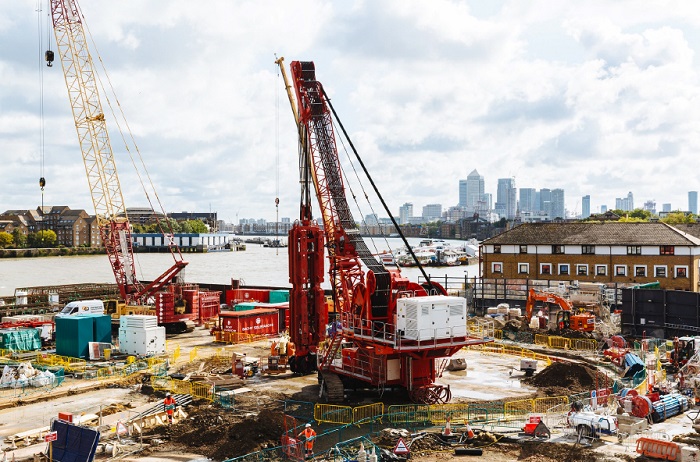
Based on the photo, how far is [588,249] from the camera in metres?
59.8

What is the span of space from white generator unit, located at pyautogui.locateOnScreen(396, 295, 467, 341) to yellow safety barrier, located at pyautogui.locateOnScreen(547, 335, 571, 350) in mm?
16621

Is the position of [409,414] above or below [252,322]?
below

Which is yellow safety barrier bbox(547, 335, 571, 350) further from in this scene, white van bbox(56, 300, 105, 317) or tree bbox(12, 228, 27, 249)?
tree bbox(12, 228, 27, 249)

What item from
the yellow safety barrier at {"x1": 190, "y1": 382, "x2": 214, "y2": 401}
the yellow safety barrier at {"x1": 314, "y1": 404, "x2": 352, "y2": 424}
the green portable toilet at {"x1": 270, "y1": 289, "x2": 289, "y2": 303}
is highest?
the green portable toilet at {"x1": 270, "y1": 289, "x2": 289, "y2": 303}

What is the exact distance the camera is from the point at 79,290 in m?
63.8

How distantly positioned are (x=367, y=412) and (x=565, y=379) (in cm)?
977

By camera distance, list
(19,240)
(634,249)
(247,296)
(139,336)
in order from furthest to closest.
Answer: (19,240) → (247,296) → (634,249) → (139,336)

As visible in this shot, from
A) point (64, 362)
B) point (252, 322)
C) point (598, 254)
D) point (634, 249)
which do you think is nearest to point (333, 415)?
point (64, 362)

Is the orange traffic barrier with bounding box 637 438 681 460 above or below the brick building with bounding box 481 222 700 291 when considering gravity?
below

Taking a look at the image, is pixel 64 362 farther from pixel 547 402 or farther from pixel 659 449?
pixel 659 449

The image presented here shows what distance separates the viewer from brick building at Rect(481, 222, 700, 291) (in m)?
55.8

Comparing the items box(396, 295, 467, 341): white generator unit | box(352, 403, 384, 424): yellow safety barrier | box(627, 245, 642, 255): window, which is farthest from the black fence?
box(352, 403, 384, 424): yellow safety barrier

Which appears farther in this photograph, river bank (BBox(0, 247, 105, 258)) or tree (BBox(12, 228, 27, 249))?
tree (BBox(12, 228, 27, 249))

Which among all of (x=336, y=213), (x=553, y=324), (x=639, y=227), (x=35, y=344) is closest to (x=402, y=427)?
(x=336, y=213)
